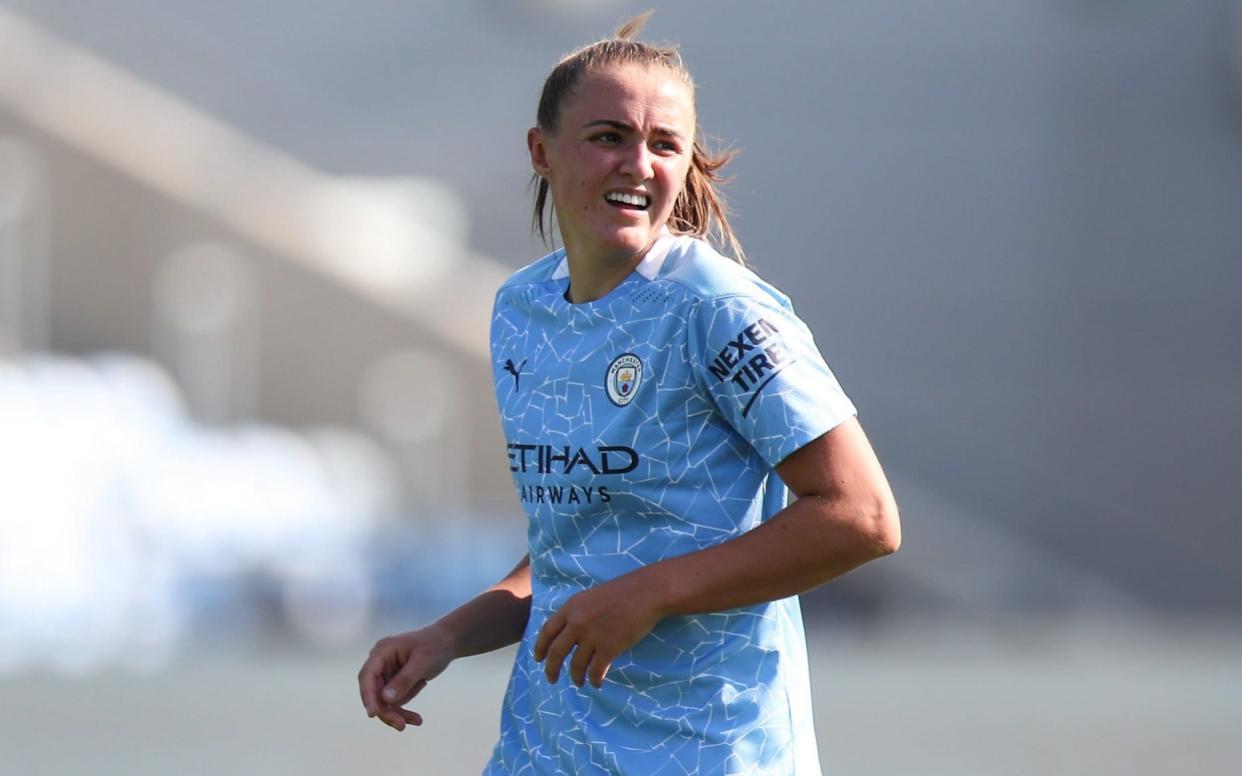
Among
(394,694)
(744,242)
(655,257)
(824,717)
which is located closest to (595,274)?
(655,257)

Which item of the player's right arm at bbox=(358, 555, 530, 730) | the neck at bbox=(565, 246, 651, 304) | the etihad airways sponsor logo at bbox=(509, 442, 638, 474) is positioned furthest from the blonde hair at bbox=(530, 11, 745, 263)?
the player's right arm at bbox=(358, 555, 530, 730)

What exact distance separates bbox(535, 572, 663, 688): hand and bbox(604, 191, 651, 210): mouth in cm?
38

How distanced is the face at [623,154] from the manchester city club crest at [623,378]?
4.3 inches

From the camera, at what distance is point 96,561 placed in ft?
27.0

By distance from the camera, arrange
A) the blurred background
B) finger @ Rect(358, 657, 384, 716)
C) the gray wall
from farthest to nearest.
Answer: the gray wall
the blurred background
finger @ Rect(358, 657, 384, 716)

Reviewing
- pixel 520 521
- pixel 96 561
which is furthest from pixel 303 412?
pixel 96 561

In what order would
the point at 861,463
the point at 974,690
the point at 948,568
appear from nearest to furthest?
1. the point at 861,463
2. the point at 974,690
3. the point at 948,568

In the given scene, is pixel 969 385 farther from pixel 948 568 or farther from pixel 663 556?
pixel 663 556

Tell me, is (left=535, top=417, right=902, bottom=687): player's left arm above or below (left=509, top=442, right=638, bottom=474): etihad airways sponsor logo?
below

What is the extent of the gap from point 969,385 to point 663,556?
10818 mm

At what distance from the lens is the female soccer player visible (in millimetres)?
1571

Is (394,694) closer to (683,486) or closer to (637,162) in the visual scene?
(683,486)

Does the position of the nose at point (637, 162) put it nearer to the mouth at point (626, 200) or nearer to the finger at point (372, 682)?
the mouth at point (626, 200)

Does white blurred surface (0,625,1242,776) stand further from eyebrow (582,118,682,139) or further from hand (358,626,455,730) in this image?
eyebrow (582,118,682,139)
